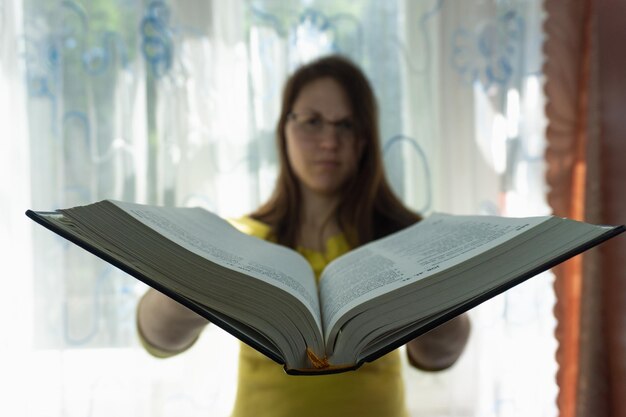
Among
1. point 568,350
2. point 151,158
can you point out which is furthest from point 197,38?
point 568,350

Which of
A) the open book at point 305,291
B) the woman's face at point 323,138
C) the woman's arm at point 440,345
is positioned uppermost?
the woman's face at point 323,138

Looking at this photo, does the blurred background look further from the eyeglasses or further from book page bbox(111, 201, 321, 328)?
book page bbox(111, 201, 321, 328)

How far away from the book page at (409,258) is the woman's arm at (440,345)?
15 cm

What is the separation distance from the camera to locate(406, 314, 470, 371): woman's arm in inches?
25.6

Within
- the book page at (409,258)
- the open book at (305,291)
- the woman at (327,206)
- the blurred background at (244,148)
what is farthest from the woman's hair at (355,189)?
the open book at (305,291)

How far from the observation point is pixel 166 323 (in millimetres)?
659

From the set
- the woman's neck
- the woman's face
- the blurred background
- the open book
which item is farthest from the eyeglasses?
the open book

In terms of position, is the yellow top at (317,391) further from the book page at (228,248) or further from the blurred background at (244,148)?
the blurred background at (244,148)

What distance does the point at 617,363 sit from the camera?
1075 mm

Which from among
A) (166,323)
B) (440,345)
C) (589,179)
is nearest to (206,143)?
(166,323)

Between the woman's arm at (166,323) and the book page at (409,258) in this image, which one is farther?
the woman's arm at (166,323)

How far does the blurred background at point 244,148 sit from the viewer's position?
113 cm

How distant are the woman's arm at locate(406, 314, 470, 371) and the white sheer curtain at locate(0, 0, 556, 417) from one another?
477 millimetres

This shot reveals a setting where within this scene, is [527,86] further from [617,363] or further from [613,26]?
[617,363]
